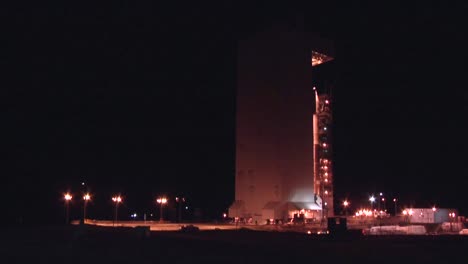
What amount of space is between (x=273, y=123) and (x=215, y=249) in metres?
39.5

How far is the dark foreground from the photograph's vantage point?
19391 millimetres

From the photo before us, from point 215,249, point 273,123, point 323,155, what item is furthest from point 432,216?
point 215,249

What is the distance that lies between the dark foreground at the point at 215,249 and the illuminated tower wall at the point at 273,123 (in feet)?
99.4

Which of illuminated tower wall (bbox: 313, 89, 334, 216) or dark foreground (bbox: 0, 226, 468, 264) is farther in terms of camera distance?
illuminated tower wall (bbox: 313, 89, 334, 216)

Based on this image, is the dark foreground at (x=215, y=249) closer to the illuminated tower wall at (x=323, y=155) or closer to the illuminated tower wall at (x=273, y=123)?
the illuminated tower wall at (x=273, y=123)

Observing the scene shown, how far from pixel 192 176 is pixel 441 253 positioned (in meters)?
77.2

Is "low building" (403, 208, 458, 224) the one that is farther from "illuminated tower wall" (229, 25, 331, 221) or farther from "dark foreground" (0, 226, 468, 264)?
"dark foreground" (0, 226, 468, 264)

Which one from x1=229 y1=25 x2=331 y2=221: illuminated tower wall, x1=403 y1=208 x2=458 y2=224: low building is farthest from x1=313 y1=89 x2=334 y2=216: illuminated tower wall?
x1=403 y1=208 x2=458 y2=224: low building

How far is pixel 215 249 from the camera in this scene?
22.5m

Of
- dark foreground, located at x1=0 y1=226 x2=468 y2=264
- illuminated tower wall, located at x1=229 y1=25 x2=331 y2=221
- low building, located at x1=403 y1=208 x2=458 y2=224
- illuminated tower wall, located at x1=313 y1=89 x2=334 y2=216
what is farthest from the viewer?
illuminated tower wall, located at x1=313 y1=89 x2=334 y2=216

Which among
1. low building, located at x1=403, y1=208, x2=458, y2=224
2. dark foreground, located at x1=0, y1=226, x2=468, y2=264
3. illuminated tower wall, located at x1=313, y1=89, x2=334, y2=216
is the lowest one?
dark foreground, located at x1=0, y1=226, x2=468, y2=264

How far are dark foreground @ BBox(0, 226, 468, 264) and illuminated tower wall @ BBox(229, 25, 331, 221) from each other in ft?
99.4

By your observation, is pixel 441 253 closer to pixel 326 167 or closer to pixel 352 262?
pixel 352 262

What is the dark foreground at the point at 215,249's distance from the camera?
19.4 meters
